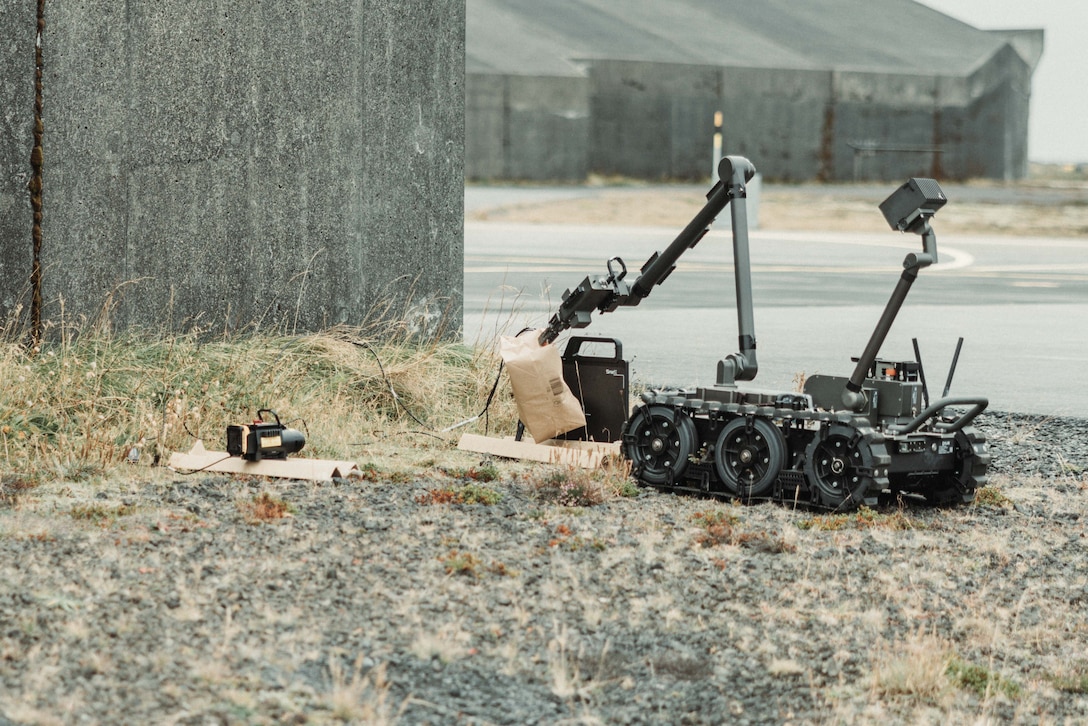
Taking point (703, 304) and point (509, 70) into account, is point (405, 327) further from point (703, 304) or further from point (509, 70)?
point (509, 70)

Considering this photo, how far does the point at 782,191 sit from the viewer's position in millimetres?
51250

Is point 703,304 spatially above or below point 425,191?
below

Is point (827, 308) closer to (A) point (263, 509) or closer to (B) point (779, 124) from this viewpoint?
(A) point (263, 509)

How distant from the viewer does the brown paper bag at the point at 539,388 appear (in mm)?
7316

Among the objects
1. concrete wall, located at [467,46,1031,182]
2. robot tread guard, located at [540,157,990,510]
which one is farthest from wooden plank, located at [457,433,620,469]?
concrete wall, located at [467,46,1031,182]

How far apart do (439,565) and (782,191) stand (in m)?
47.3

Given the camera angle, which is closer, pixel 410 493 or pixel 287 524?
pixel 287 524

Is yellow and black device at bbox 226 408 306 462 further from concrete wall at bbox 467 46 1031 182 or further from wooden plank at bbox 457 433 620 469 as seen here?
concrete wall at bbox 467 46 1031 182

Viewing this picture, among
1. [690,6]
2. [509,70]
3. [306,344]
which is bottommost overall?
[306,344]

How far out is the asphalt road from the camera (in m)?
11.3

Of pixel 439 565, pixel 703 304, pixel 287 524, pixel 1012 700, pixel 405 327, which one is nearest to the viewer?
pixel 1012 700

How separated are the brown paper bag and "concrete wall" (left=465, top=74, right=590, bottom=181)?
148 feet

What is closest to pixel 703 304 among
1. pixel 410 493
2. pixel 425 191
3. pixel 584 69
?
pixel 425 191

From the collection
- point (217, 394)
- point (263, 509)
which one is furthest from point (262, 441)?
point (217, 394)
